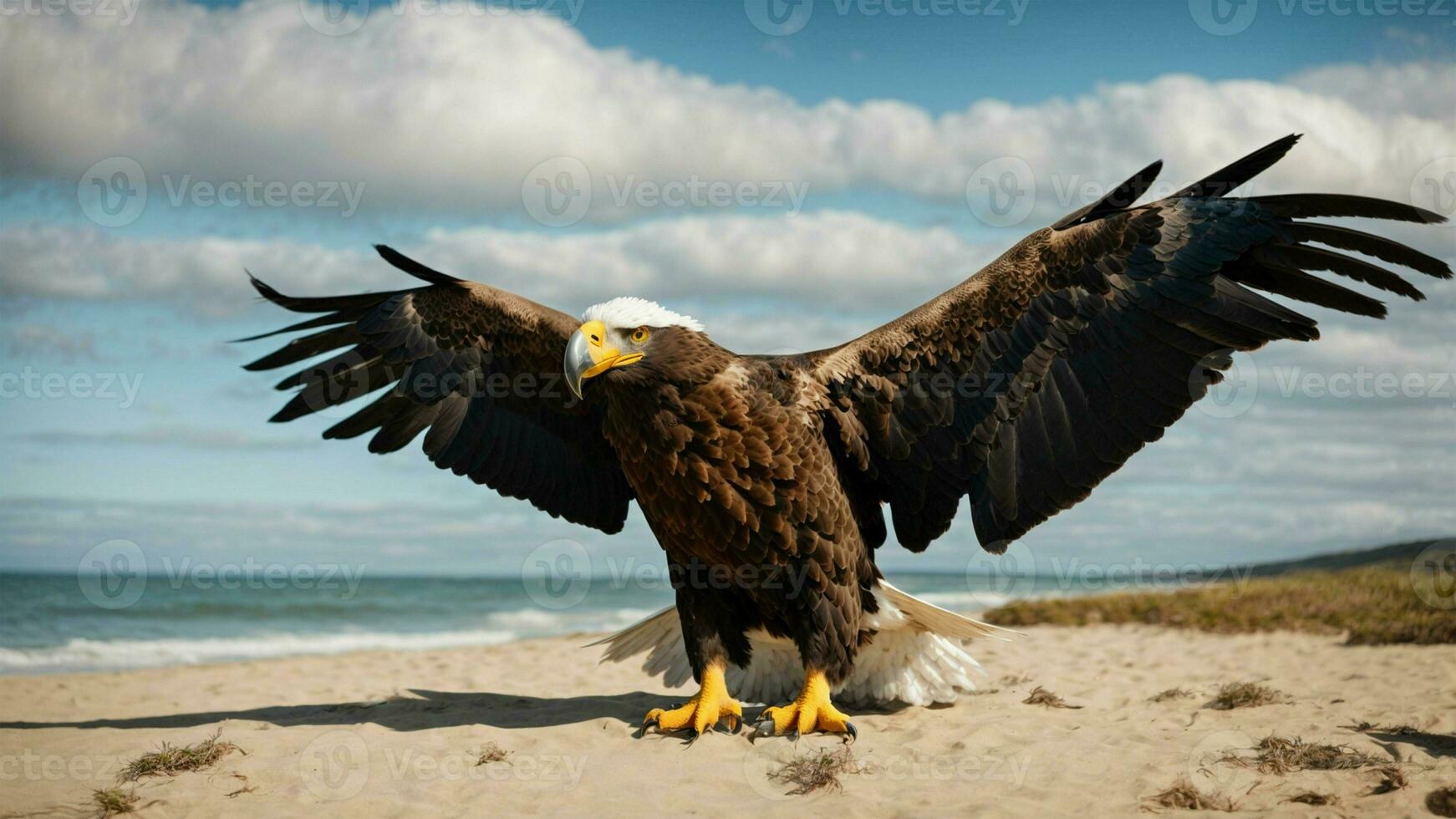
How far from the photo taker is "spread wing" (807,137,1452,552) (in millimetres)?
4871

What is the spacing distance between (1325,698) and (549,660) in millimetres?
7088

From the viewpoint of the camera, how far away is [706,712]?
17.7 feet

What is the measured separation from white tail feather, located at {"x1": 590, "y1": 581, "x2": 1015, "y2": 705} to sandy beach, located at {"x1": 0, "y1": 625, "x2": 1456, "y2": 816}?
0.16 meters

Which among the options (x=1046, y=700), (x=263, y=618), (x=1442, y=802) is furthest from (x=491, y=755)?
(x=263, y=618)

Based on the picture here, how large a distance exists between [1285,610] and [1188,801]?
9.00m

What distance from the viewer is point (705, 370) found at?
200 inches

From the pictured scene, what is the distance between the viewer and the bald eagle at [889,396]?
16.2 feet

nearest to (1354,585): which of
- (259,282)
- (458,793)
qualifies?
(458,793)

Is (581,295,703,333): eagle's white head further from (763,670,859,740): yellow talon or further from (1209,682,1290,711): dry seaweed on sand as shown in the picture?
(1209,682,1290,711): dry seaweed on sand

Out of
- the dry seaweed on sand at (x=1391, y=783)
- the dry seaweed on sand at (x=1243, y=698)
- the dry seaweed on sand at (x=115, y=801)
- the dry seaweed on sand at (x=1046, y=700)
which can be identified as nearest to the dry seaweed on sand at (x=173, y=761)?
the dry seaweed on sand at (x=115, y=801)

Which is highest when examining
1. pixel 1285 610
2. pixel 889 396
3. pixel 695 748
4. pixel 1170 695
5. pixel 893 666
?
pixel 889 396

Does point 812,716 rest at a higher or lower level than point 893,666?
lower

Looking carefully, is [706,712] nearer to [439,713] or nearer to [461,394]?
[439,713]

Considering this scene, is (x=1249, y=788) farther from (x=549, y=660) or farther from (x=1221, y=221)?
(x=549, y=660)
